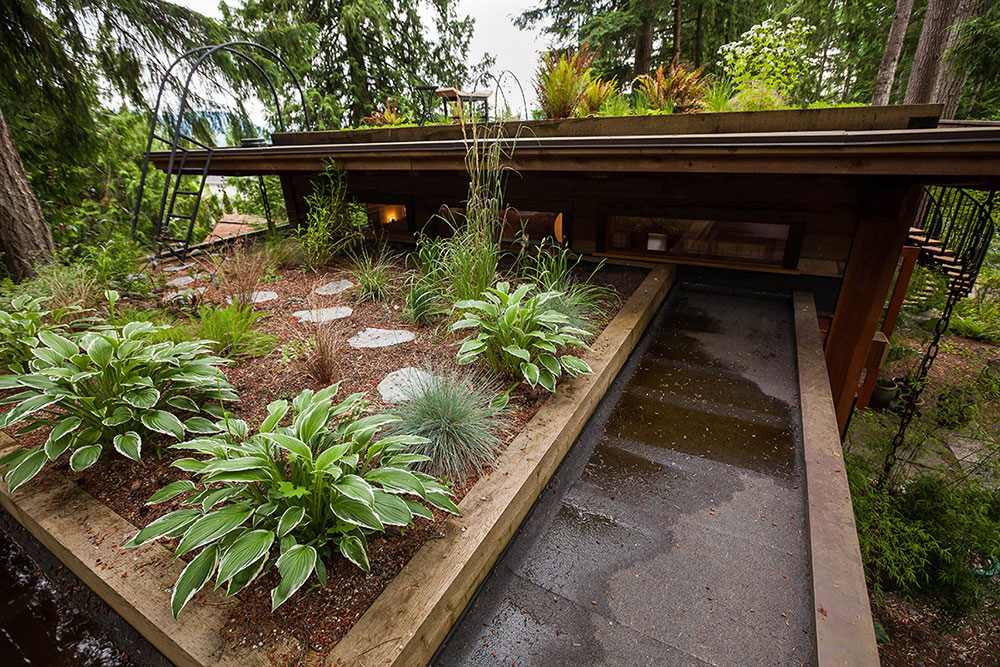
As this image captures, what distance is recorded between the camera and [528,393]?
Result: 2.22 m

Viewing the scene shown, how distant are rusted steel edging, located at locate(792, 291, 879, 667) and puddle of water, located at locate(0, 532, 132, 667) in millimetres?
2160

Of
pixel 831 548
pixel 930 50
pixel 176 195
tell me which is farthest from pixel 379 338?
pixel 930 50

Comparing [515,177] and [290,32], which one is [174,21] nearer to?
[290,32]

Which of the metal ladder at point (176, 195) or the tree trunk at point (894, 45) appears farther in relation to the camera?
the tree trunk at point (894, 45)

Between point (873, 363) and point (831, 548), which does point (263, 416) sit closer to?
point (831, 548)

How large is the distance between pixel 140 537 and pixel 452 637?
0.96 metres

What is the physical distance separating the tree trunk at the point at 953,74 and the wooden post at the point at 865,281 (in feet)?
16.0

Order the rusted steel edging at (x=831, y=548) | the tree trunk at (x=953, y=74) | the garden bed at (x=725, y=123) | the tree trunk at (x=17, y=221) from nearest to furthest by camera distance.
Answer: the rusted steel edging at (x=831, y=548), the garden bed at (x=725, y=123), the tree trunk at (x=17, y=221), the tree trunk at (x=953, y=74)

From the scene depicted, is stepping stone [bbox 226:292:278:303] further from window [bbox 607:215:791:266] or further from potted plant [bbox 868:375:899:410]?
potted plant [bbox 868:375:899:410]

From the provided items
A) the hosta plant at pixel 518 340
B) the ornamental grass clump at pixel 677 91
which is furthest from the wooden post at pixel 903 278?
the hosta plant at pixel 518 340

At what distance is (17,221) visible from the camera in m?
3.51

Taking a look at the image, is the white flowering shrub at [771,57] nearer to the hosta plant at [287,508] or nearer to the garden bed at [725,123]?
the garden bed at [725,123]

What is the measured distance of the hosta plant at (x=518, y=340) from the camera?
2.13 meters

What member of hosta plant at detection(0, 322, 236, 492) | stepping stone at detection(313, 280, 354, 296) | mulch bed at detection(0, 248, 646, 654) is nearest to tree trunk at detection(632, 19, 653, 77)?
mulch bed at detection(0, 248, 646, 654)
